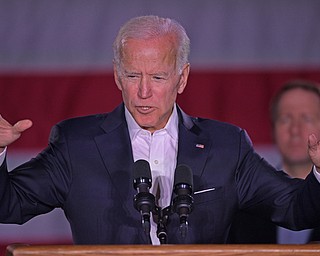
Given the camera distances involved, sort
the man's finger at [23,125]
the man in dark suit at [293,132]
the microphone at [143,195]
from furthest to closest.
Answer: the man in dark suit at [293,132]
the man's finger at [23,125]
the microphone at [143,195]

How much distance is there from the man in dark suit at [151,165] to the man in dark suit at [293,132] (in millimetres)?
565

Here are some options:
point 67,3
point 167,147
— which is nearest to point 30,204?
point 167,147

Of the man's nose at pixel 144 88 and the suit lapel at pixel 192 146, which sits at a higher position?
the man's nose at pixel 144 88

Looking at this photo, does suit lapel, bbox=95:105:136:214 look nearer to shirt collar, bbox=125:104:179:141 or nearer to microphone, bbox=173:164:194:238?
shirt collar, bbox=125:104:179:141

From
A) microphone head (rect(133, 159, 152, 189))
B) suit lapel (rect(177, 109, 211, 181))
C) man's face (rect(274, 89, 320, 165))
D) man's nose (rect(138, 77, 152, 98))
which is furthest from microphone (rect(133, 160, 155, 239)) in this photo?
man's face (rect(274, 89, 320, 165))

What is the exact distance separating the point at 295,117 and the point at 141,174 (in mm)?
1394

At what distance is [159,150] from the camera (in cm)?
241

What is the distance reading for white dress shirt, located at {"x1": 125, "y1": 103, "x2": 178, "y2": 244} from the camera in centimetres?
236

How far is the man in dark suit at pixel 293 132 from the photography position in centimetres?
300

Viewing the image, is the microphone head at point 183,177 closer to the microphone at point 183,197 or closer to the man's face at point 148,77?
the microphone at point 183,197

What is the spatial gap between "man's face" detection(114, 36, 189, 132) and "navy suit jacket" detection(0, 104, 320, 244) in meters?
0.16

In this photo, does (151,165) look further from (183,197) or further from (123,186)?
(183,197)

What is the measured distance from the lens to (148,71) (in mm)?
2227

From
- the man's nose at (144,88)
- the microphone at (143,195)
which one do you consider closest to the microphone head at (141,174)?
the microphone at (143,195)
